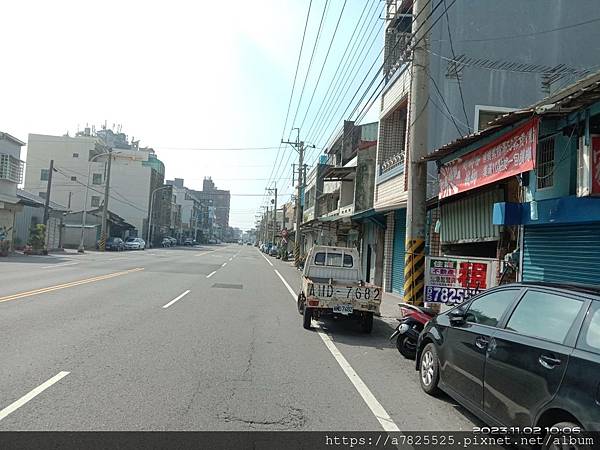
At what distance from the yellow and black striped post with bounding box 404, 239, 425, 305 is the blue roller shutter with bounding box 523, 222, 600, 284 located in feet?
6.91

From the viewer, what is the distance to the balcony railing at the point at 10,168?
116 feet

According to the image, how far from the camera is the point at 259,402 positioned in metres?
5.81

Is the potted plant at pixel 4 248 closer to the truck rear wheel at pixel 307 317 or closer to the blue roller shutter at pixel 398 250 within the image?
the blue roller shutter at pixel 398 250

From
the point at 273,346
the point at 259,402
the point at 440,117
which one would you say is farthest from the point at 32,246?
the point at 259,402

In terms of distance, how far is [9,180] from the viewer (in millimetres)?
35906

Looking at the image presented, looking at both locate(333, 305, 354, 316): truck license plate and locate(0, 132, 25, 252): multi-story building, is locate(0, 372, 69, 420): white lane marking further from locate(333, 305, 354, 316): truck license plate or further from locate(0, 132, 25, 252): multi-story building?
locate(0, 132, 25, 252): multi-story building

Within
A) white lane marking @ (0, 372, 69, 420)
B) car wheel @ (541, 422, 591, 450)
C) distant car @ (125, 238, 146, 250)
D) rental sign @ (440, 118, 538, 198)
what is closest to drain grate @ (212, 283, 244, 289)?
rental sign @ (440, 118, 538, 198)

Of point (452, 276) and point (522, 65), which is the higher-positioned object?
point (522, 65)

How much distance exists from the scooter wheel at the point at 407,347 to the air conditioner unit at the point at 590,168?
3.59 m

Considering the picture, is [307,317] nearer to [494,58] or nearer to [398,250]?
[398,250]

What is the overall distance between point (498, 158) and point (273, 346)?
17.8 ft

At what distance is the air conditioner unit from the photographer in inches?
301

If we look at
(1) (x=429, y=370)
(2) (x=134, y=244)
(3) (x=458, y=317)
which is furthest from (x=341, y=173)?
(2) (x=134, y=244)

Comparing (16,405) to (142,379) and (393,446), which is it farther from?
(393,446)
